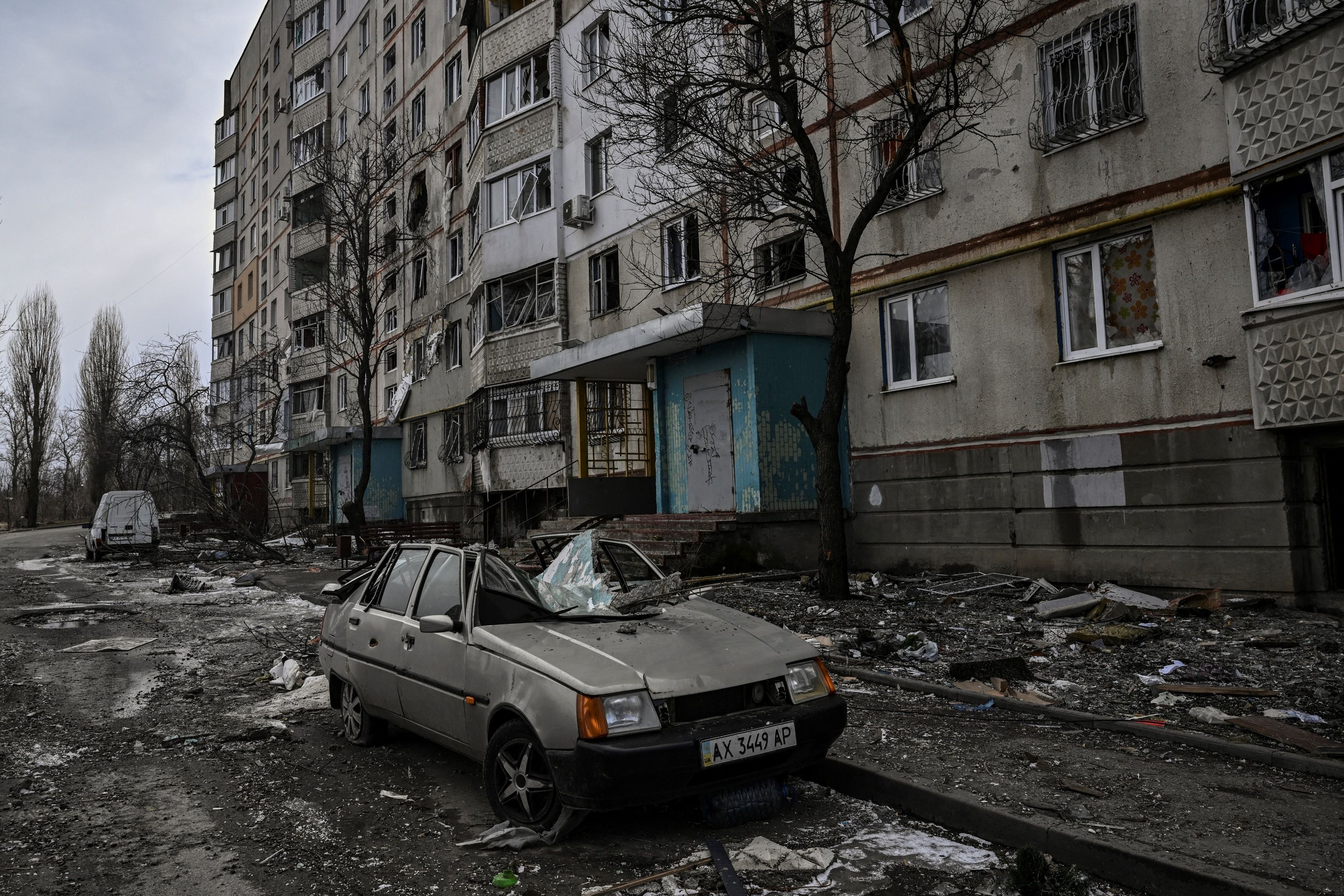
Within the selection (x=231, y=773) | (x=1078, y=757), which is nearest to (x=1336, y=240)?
(x=1078, y=757)

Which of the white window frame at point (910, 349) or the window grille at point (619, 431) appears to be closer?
the white window frame at point (910, 349)

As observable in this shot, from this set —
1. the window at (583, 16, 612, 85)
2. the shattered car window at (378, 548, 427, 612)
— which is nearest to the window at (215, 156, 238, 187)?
the window at (583, 16, 612, 85)

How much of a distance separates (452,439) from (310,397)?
688 inches

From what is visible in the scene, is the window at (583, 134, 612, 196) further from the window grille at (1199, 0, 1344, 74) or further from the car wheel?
the car wheel

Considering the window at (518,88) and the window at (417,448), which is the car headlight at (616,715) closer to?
the window at (518,88)

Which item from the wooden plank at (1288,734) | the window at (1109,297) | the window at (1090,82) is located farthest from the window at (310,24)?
the wooden plank at (1288,734)

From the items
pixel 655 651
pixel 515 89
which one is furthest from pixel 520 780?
pixel 515 89

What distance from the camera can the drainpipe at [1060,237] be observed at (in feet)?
32.3

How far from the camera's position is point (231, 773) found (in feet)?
18.4

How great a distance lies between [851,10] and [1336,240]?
8609mm

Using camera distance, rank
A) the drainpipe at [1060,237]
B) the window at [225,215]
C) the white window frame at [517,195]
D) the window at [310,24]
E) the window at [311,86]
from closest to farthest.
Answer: the drainpipe at [1060,237], the white window frame at [517,195], the window at [311,86], the window at [310,24], the window at [225,215]

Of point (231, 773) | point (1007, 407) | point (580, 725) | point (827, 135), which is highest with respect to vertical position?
point (827, 135)

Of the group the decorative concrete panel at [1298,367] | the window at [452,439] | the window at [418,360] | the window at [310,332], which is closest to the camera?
the decorative concrete panel at [1298,367]

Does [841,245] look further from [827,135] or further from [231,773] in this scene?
[231,773]
